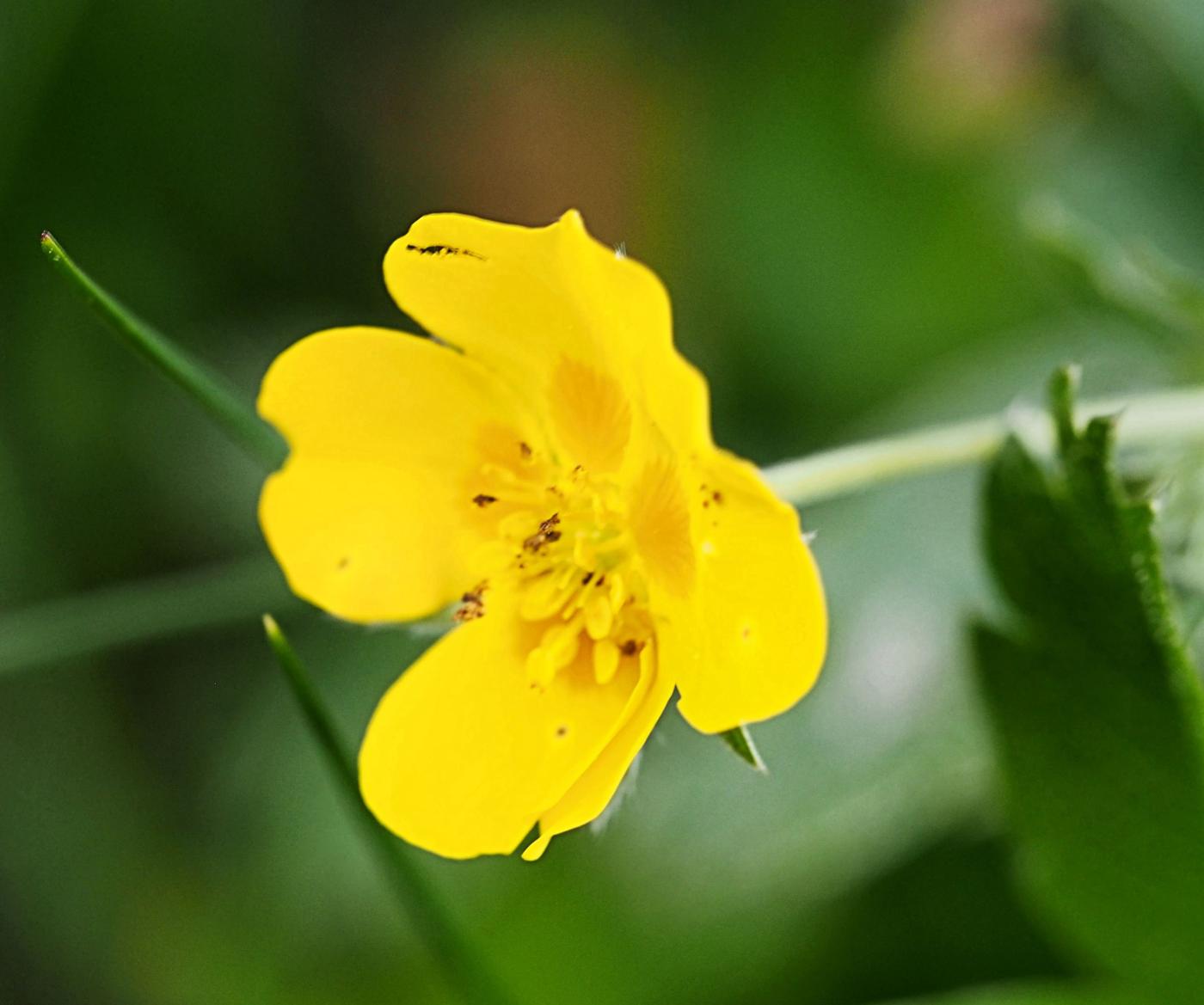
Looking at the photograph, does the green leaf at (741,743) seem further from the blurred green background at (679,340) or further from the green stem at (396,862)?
the blurred green background at (679,340)

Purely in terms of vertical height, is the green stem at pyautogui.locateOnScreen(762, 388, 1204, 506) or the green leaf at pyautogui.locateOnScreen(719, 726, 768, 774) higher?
the green stem at pyautogui.locateOnScreen(762, 388, 1204, 506)

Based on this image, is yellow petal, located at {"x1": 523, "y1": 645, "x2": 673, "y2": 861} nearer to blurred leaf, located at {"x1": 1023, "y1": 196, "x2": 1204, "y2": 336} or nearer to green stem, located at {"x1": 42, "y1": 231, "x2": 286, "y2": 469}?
green stem, located at {"x1": 42, "y1": 231, "x2": 286, "y2": 469}

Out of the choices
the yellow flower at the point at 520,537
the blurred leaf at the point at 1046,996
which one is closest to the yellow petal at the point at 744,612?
the yellow flower at the point at 520,537

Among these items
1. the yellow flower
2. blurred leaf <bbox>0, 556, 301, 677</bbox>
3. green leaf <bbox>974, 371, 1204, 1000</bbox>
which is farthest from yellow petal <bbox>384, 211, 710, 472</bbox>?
blurred leaf <bbox>0, 556, 301, 677</bbox>

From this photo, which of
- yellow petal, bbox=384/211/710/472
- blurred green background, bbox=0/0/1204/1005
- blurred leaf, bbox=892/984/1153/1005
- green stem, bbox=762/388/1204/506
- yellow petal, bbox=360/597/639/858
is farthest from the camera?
blurred green background, bbox=0/0/1204/1005

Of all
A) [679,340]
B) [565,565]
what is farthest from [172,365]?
[679,340]

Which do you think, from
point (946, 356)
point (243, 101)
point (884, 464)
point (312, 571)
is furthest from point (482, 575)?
point (243, 101)
